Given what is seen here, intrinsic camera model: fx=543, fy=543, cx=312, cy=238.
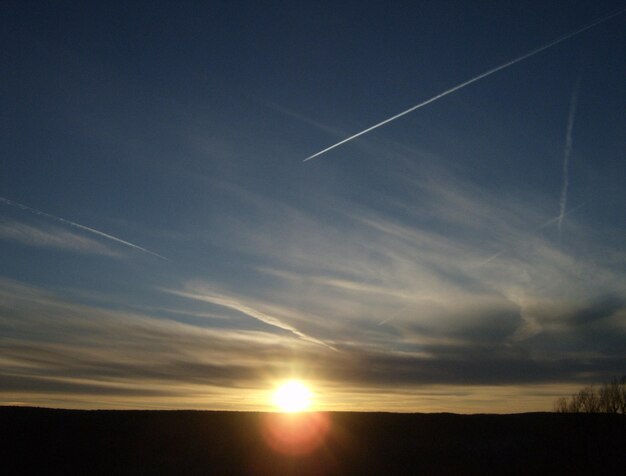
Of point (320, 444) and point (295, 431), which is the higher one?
point (295, 431)

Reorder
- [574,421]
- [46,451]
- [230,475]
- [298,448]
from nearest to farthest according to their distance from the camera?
[230,475] → [46,451] → [298,448] → [574,421]

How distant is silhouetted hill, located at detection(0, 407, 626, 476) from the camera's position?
2975cm

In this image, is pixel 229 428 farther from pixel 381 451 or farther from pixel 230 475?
pixel 381 451

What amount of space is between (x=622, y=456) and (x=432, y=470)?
12169 mm

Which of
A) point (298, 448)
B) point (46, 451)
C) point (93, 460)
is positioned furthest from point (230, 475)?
point (46, 451)

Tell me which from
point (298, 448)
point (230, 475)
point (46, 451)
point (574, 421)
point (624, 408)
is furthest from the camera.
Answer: point (624, 408)

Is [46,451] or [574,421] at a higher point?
[574,421]

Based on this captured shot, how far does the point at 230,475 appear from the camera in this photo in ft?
93.7

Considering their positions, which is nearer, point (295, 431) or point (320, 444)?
point (320, 444)

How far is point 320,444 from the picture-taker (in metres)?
33.7

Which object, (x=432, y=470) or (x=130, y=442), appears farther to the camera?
(x=130, y=442)

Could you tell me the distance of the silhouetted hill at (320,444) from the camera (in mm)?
29750

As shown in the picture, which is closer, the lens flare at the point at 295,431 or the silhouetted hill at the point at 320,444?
the silhouetted hill at the point at 320,444

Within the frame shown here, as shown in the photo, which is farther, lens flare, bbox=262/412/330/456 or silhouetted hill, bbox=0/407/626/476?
lens flare, bbox=262/412/330/456
